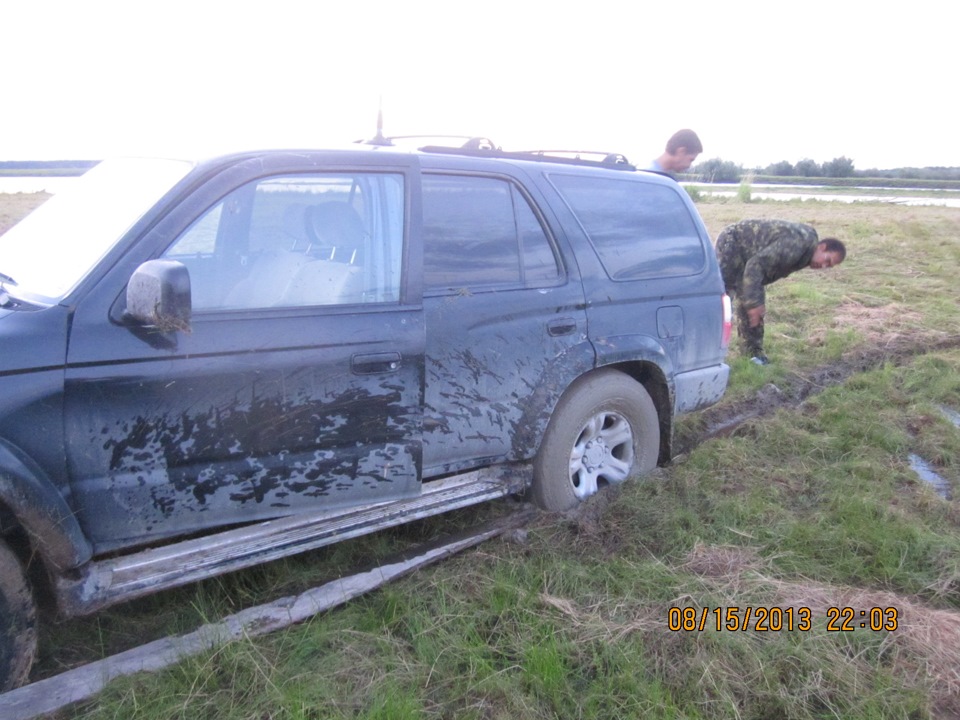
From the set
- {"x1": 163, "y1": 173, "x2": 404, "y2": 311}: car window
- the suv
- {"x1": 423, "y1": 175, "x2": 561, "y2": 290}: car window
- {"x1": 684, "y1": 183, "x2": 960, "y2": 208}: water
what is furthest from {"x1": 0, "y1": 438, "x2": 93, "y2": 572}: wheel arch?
{"x1": 684, "y1": 183, "x2": 960, "y2": 208}: water

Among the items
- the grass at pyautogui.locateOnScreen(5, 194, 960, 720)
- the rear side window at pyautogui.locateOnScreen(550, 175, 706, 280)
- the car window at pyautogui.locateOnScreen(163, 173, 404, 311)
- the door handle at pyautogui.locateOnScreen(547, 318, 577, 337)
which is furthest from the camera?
the rear side window at pyautogui.locateOnScreen(550, 175, 706, 280)

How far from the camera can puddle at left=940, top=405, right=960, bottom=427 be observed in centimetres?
573

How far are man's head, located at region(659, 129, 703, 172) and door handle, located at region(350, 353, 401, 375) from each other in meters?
4.59

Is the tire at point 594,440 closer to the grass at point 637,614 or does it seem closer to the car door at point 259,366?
the grass at point 637,614

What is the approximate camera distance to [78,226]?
3068mm

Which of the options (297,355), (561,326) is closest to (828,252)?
(561,326)

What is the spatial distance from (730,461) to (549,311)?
5.62 ft

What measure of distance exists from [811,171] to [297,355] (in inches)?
1941

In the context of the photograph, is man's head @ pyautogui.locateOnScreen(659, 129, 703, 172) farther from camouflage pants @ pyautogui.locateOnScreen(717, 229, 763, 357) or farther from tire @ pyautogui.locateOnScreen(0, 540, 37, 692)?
tire @ pyautogui.locateOnScreen(0, 540, 37, 692)

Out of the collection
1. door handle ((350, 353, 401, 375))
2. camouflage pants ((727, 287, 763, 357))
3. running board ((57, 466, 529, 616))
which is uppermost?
door handle ((350, 353, 401, 375))

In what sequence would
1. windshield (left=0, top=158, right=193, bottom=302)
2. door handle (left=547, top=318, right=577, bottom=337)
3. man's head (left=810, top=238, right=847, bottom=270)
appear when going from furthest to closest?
man's head (left=810, top=238, right=847, bottom=270), door handle (left=547, top=318, right=577, bottom=337), windshield (left=0, top=158, right=193, bottom=302)

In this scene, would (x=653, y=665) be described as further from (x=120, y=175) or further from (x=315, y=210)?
(x=120, y=175)

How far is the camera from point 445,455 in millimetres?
3525

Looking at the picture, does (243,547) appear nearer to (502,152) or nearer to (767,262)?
(502,152)
